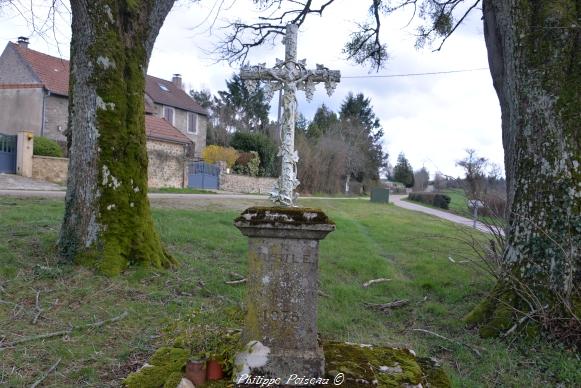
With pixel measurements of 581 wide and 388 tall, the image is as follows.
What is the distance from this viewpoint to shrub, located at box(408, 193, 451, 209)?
3319 centimetres

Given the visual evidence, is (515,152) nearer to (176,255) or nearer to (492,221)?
(492,221)

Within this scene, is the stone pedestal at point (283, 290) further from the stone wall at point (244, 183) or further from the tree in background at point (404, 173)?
the tree in background at point (404, 173)

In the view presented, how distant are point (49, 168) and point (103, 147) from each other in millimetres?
18424

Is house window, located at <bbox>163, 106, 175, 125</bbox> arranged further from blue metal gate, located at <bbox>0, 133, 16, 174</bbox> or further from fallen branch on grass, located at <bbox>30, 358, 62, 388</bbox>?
fallen branch on grass, located at <bbox>30, 358, 62, 388</bbox>

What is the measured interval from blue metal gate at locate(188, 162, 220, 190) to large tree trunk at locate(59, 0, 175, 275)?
23.5 meters

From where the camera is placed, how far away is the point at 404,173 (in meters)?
72.4

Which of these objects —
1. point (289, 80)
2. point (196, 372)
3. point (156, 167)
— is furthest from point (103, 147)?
point (156, 167)

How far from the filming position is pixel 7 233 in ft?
26.4

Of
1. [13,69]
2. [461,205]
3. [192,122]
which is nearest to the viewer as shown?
[461,205]

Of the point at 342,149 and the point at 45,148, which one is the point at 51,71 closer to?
the point at 45,148

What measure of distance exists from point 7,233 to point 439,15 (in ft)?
31.2

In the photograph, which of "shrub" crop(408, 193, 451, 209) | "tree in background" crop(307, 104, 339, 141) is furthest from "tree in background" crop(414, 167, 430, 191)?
"shrub" crop(408, 193, 451, 209)

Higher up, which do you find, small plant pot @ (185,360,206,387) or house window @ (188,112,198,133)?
house window @ (188,112,198,133)

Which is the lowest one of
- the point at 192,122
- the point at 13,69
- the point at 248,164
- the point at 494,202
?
the point at 494,202
